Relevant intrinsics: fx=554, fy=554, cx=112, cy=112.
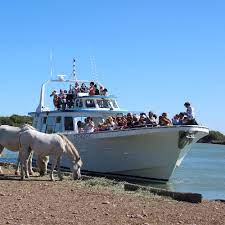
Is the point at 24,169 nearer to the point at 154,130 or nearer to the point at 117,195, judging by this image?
the point at 117,195

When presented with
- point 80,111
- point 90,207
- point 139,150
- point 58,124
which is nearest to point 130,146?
point 139,150

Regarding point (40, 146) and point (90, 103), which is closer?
point (40, 146)

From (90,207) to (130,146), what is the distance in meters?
12.6

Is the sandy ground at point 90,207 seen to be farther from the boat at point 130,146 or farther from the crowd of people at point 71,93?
the crowd of people at point 71,93

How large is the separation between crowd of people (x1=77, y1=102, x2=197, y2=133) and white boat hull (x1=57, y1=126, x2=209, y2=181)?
34 cm

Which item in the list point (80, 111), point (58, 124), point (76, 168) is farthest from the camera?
point (58, 124)

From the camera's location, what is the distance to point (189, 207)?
1157 cm

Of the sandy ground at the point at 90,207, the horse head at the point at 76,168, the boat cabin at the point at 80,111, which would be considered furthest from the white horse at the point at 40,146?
the boat cabin at the point at 80,111

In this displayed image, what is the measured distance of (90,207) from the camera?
1073 centimetres

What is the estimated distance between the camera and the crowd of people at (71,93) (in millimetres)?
26688

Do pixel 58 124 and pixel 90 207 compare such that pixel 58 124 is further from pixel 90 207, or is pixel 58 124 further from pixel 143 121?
pixel 90 207

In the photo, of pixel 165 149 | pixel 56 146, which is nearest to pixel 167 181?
pixel 165 149

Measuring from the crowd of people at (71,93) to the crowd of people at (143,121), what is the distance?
2.66 meters

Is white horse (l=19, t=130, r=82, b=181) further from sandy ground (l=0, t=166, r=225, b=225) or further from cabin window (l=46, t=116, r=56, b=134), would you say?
cabin window (l=46, t=116, r=56, b=134)
